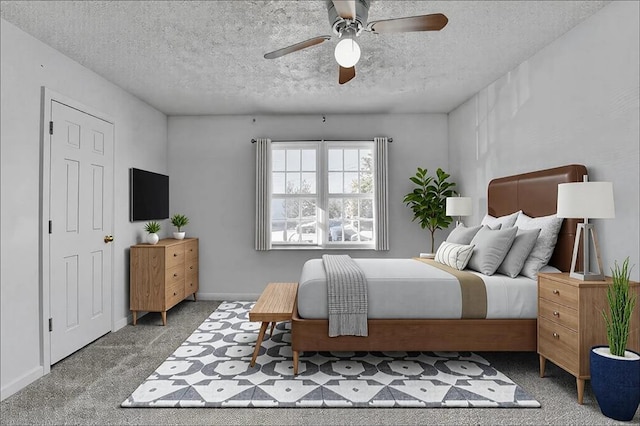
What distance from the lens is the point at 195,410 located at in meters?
2.37

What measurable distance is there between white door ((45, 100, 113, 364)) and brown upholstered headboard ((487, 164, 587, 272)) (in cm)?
406

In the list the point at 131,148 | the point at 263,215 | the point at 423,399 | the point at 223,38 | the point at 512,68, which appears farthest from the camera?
the point at 263,215

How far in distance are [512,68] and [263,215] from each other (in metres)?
3.44

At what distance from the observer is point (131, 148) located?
4438mm

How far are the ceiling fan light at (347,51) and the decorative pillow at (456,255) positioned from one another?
1.94 m

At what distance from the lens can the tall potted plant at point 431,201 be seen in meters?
4.95

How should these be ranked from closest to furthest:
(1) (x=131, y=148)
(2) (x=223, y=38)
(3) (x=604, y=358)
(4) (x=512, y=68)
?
A: (3) (x=604, y=358), (2) (x=223, y=38), (4) (x=512, y=68), (1) (x=131, y=148)

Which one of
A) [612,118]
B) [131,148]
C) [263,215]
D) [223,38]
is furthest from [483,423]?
[131,148]

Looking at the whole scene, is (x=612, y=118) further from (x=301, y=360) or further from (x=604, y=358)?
(x=301, y=360)

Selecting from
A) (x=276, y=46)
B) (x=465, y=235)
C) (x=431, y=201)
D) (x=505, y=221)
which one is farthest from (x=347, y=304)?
(x=431, y=201)

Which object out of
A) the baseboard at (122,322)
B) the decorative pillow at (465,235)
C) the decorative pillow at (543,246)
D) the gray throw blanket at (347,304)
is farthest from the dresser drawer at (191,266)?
the decorative pillow at (543,246)

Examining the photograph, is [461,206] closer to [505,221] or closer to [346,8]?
[505,221]

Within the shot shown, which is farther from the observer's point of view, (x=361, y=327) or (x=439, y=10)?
(x=361, y=327)

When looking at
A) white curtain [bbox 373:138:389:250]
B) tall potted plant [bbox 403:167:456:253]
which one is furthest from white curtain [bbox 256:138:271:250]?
tall potted plant [bbox 403:167:456:253]
